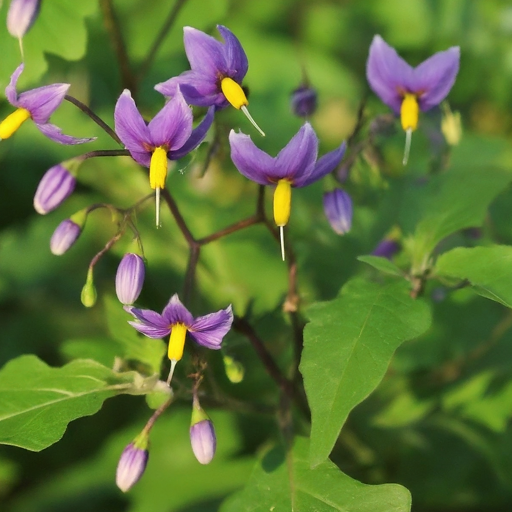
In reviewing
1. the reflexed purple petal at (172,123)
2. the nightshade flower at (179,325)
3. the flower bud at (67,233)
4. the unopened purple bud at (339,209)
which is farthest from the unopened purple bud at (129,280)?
the unopened purple bud at (339,209)

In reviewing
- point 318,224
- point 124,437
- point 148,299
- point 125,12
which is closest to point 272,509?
point 148,299

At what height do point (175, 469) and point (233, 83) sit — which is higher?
point (233, 83)

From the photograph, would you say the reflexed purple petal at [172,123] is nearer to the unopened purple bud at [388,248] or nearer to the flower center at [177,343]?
the flower center at [177,343]

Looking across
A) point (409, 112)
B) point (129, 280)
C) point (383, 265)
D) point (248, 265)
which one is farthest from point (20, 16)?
point (248, 265)

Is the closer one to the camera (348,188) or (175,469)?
(348,188)

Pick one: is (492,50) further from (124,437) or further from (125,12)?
(124,437)

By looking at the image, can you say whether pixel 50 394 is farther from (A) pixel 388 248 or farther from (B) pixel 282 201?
(A) pixel 388 248
